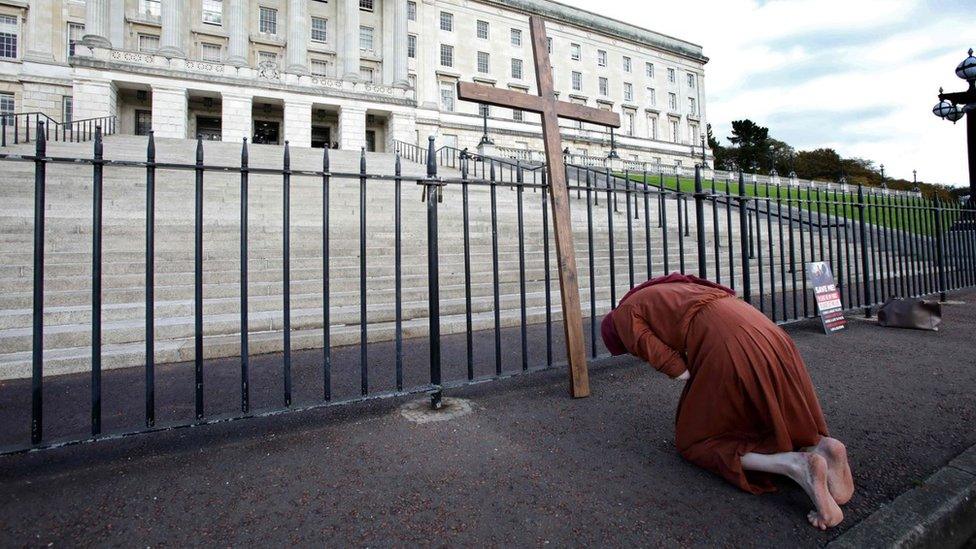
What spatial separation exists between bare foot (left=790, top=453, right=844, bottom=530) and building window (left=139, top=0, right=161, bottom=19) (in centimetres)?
4554

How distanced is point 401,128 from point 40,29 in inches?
993

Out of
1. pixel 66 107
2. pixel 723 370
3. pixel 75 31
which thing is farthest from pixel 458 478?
pixel 75 31

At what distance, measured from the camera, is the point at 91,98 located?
2684 cm

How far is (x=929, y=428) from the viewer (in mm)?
2854

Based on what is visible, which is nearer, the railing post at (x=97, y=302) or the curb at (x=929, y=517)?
the curb at (x=929, y=517)

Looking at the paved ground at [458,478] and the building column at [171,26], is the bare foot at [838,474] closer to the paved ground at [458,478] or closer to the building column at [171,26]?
the paved ground at [458,478]

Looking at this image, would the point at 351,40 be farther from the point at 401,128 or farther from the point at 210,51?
the point at 210,51

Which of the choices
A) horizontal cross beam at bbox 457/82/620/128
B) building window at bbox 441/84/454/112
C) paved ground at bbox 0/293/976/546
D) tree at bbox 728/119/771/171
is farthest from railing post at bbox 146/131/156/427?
tree at bbox 728/119/771/171

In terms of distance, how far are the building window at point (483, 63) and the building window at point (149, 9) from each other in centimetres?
2682

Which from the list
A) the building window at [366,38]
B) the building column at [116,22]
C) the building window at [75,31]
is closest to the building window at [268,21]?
Result: the building window at [366,38]

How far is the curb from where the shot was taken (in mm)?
1821

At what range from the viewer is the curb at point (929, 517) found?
182 cm

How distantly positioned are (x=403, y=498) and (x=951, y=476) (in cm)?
271

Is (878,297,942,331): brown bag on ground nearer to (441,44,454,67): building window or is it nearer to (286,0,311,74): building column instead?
(286,0,311,74): building column
